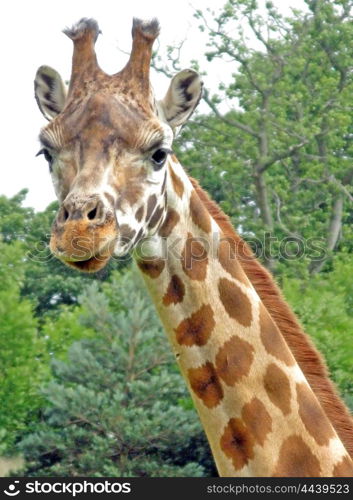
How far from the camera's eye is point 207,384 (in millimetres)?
7688

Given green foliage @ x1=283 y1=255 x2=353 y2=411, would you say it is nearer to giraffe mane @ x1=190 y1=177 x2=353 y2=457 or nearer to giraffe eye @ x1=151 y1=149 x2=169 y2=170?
giraffe mane @ x1=190 y1=177 x2=353 y2=457

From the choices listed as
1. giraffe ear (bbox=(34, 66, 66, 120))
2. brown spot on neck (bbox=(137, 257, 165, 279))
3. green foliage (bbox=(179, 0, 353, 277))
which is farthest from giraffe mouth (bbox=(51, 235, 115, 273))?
green foliage (bbox=(179, 0, 353, 277))

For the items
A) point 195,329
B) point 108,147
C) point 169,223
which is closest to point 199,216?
point 169,223

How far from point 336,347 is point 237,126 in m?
21.0

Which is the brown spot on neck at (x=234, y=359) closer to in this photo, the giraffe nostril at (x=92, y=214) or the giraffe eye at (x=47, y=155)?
the giraffe nostril at (x=92, y=214)

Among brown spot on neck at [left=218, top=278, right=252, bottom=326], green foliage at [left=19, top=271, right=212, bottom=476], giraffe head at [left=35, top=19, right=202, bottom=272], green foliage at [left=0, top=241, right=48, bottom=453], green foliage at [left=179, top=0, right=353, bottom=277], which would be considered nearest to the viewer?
giraffe head at [left=35, top=19, right=202, bottom=272]

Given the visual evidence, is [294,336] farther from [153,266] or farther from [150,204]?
[150,204]

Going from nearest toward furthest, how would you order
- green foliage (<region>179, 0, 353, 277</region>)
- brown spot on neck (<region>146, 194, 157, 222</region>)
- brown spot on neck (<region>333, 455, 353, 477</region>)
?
brown spot on neck (<region>146, 194, 157, 222</region>), brown spot on neck (<region>333, 455, 353, 477</region>), green foliage (<region>179, 0, 353, 277</region>)

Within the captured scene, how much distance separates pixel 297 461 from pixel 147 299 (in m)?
22.7

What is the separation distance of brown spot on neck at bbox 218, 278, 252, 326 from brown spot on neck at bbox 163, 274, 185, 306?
278 millimetres

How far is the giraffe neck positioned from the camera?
7633 millimetres

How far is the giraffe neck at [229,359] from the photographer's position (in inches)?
301

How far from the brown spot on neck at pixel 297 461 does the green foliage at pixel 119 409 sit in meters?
20.1
